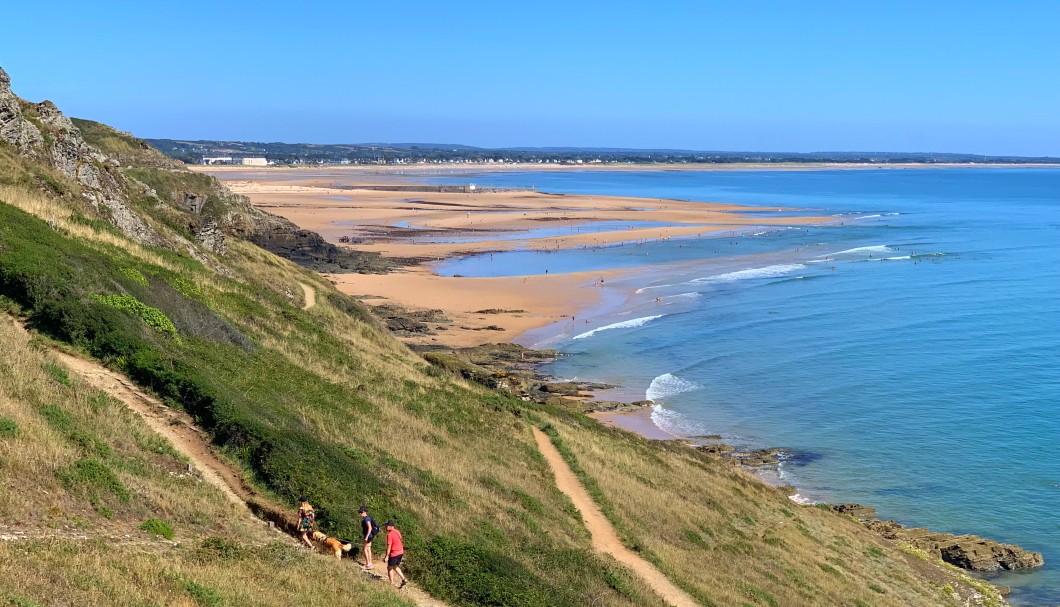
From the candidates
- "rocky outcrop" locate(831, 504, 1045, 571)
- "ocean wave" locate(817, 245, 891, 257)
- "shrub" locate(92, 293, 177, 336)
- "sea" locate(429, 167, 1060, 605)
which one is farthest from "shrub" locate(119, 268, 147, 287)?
"ocean wave" locate(817, 245, 891, 257)

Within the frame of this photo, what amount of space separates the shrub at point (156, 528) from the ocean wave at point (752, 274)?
62.6 meters

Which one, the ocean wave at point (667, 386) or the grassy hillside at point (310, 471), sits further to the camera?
the ocean wave at point (667, 386)

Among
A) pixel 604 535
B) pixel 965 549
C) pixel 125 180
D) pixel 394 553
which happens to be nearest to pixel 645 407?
pixel 965 549

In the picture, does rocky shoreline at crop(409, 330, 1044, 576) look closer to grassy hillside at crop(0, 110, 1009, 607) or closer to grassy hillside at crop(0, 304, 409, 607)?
grassy hillside at crop(0, 110, 1009, 607)

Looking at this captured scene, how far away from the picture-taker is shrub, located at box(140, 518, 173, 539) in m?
11.8

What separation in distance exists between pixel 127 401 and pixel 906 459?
91.9 feet

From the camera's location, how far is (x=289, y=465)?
595 inches

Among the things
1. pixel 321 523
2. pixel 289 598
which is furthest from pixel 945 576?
pixel 289 598

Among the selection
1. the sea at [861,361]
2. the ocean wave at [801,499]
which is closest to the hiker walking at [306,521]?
the sea at [861,361]

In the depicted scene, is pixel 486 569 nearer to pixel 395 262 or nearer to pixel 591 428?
pixel 591 428

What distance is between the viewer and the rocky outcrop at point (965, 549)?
27188 mm

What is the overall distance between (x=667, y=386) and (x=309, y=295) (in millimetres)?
16158

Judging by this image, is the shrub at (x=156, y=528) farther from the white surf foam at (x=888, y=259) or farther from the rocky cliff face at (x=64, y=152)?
the white surf foam at (x=888, y=259)

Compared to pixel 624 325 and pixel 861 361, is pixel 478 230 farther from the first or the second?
pixel 861 361
